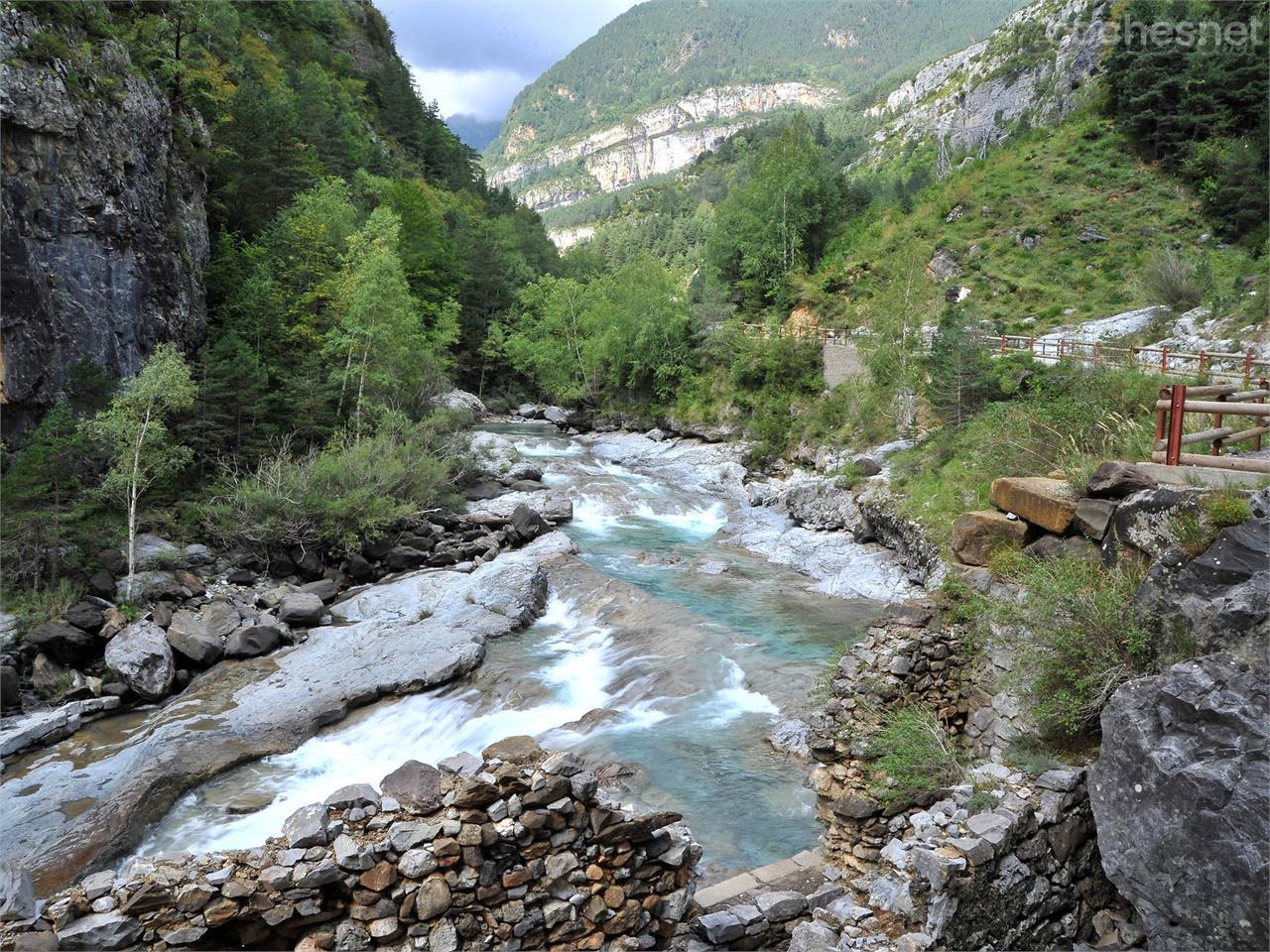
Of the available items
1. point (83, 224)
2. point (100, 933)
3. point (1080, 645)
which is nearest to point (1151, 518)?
point (1080, 645)

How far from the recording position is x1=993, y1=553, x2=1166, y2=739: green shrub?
7.52 meters

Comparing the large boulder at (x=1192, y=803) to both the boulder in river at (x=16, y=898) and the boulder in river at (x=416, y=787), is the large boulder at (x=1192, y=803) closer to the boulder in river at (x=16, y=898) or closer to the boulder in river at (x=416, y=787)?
the boulder in river at (x=416, y=787)

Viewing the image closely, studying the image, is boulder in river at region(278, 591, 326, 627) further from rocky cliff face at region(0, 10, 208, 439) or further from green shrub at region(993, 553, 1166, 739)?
green shrub at region(993, 553, 1166, 739)

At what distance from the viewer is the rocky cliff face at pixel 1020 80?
49.3 m

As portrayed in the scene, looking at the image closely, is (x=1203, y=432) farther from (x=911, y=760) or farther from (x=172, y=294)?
(x=172, y=294)

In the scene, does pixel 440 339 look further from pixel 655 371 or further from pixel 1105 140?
pixel 1105 140

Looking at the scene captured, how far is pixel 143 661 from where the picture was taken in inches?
527

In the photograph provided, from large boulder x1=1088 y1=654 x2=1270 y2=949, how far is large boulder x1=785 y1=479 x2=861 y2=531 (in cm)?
1578

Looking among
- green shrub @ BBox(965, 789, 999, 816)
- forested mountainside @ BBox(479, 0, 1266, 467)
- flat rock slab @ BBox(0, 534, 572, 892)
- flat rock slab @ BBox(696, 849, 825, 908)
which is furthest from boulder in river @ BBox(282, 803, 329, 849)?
forested mountainside @ BBox(479, 0, 1266, 467)

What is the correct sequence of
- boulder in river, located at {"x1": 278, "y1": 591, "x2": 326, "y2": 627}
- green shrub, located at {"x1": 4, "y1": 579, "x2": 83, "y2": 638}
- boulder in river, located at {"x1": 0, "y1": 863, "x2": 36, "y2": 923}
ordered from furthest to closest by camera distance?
1. boulder in river, located at {"x1": 278, "y1": 591, "x2": 326, "y2": 627}
2. green shrub, located at {"x1": 4, "y1": 579, "x2": 83, "y2": 638}
3. boulder in river, located at {"x1": 0, "y1": 863, "x2": 36, "y2": 923}

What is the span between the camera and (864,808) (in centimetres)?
841

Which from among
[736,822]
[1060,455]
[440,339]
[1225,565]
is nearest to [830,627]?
[1060,455]

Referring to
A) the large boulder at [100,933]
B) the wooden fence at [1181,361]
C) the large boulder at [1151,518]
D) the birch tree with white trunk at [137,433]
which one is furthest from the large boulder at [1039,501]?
the birch tree with white trunk at [137,433]

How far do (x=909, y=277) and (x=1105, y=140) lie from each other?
24259 mm
